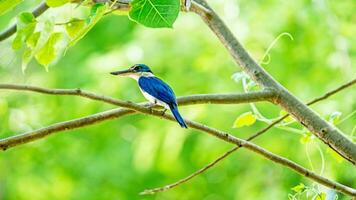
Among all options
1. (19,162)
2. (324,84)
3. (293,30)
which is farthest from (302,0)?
(19,162)

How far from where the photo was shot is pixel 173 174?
407cm

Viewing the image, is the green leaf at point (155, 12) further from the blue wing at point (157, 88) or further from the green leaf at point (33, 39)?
the blue wing at point (157, 88)

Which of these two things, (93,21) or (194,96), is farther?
(194,96)

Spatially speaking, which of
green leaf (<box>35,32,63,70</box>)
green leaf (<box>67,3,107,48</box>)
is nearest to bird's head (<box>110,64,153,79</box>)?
green leaf (<box>35,32,63,70</box>)

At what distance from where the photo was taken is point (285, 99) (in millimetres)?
1425

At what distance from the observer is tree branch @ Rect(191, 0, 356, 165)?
1.39 m

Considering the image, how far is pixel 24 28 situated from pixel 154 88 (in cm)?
52

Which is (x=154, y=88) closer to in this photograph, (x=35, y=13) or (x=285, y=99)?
(x=35, y=13)

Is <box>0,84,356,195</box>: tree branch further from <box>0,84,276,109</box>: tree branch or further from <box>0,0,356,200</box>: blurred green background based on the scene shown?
<box>0,0,356,200</box>: blurred green background

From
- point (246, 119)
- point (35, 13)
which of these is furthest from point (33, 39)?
point (246, 119)

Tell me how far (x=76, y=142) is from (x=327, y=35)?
1.84 meters

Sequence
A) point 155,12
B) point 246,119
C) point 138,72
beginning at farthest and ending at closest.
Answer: point 138,72
point 246,119
point 155,12

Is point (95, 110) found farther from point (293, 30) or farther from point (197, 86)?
point (293, 30)

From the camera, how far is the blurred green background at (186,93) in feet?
10.9
